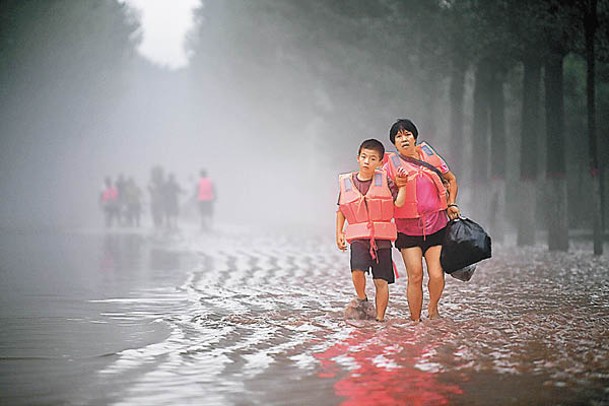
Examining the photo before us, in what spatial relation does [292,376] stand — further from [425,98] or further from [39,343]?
[425,98]

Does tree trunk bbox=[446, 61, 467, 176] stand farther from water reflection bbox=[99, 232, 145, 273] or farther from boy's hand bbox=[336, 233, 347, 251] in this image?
boy's hand bbox=[336, 233, 347, 251]

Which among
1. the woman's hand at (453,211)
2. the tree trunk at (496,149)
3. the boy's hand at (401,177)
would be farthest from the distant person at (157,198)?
the boy's hand at (401,177)

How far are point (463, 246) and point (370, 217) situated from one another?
2.64ft

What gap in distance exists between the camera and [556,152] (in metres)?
23.4

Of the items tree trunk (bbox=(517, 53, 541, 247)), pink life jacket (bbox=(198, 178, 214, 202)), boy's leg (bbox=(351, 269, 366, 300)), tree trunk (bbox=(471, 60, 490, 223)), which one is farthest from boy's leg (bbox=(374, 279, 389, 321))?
A: pink life jacket (bbox=(198, 178, 214, 202))

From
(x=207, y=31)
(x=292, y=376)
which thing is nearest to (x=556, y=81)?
(x=292, y=376)

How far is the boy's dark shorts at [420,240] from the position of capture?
9.70 meters

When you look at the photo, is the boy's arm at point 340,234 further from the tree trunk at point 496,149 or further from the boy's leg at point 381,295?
the tree trunk at point 496,149

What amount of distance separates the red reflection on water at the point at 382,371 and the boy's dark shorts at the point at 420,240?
837 millimetres

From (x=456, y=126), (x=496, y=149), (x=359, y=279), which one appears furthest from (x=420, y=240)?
(x=456, y=126)

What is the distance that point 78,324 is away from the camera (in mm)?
9961

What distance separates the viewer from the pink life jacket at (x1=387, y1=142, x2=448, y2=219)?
378 inches

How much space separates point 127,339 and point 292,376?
226 centimetres

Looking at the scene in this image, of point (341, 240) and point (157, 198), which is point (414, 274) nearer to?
point (341, 240)
